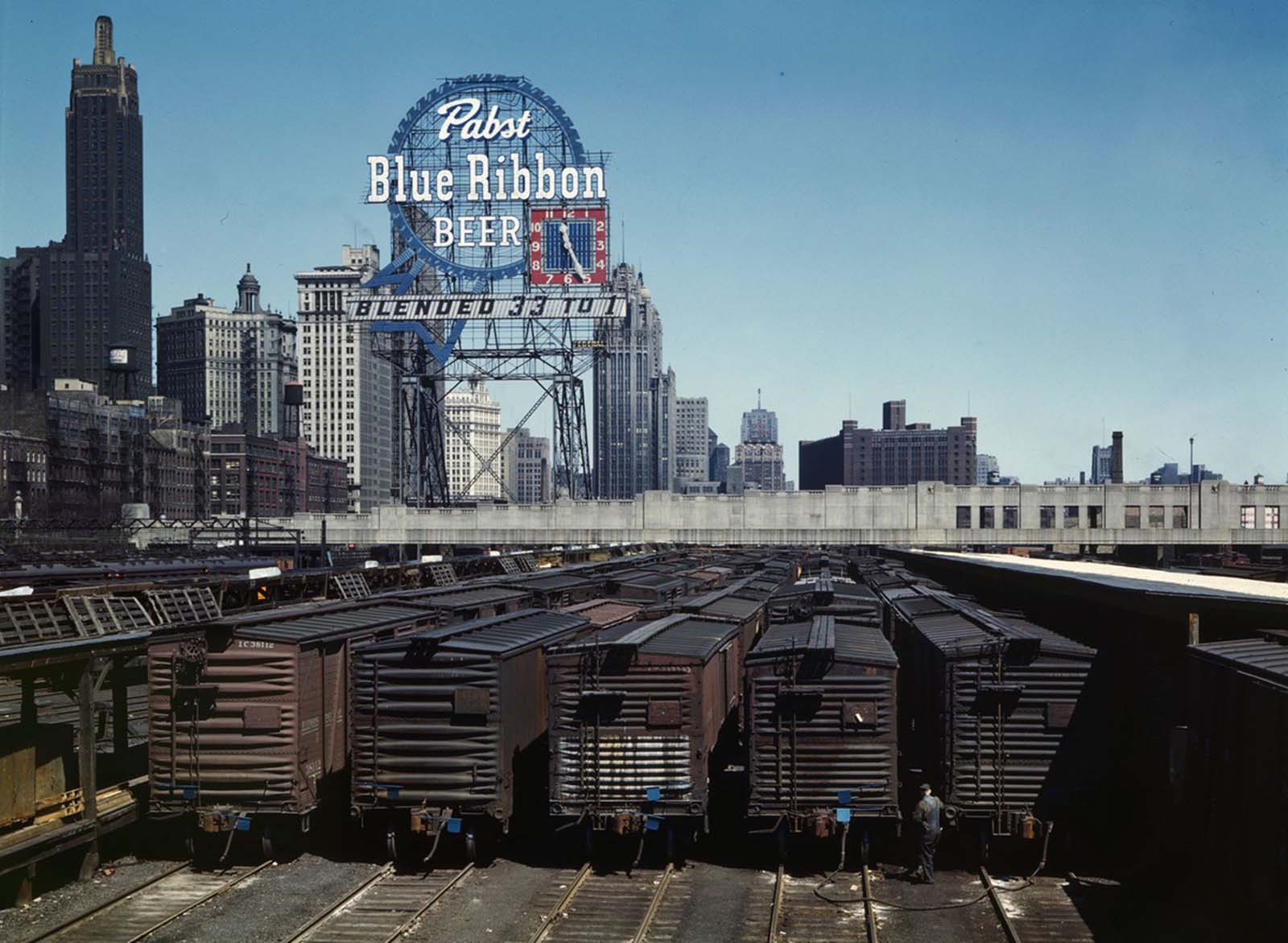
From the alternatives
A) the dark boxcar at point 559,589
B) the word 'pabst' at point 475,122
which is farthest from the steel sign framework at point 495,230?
the dark boxcar at point 559,589

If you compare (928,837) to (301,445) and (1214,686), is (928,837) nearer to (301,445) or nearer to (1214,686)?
(1214,686)

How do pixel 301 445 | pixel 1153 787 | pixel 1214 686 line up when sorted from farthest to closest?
pixel 301 445, pixel 1153 787, pixel 1214 686

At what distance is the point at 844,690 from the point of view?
1717cm

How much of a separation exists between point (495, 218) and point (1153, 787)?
72.1m

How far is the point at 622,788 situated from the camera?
17.5 meters

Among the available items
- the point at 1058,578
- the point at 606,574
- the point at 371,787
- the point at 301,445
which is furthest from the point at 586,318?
the point at 301,445

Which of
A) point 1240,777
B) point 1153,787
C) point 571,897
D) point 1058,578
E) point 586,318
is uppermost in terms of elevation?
point 586,318

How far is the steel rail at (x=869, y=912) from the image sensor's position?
15.0m

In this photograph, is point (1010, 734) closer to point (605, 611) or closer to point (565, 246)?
point (605, 611)

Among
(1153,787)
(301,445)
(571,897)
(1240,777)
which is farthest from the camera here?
(301,445)

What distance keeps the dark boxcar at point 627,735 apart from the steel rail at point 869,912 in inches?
100

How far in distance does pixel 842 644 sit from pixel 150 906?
11003 mm

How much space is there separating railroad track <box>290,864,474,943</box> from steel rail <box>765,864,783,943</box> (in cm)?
477

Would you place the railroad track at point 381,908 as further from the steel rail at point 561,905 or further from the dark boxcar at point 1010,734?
the dark boxcar at point 1010,734
